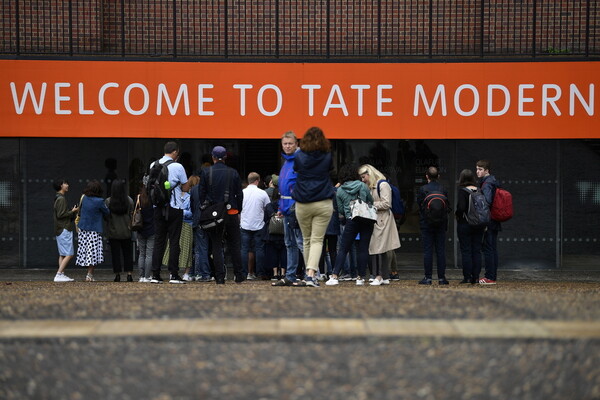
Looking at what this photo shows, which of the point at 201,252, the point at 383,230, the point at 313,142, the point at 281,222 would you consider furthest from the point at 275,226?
the point at 313,142

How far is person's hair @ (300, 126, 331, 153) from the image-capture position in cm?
1074

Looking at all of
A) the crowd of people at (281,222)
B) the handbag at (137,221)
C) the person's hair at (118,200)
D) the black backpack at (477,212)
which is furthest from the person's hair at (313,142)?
the person's hair at (118,200)

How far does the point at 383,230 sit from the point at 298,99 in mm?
4882

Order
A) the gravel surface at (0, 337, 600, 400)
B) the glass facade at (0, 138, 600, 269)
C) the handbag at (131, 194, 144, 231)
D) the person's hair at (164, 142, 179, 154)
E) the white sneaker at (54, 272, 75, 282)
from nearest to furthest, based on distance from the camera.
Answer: the gravel surface at (0, 337, 600, 400) < the person's hair at (164, 142, 179, 154) < the handbag at (131, 194, 144, 231) < the white sneaker at (54, 272, 75, 282) < the glass facade at (0, 138, 600, 269)

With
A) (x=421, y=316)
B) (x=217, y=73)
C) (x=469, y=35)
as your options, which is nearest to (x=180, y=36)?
(x=217, y=73)

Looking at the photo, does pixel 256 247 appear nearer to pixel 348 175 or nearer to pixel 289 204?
pixel 348 175

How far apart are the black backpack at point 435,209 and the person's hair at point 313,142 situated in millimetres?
2895

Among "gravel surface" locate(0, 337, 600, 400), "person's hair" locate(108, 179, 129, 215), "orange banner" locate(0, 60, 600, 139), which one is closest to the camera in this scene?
"gravel surface" locate(0, 337, 600, 400)

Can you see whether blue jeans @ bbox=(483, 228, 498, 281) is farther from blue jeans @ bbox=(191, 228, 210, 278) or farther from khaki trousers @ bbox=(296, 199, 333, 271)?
blue jeans @ bbox=(191, 228, 210, 278)

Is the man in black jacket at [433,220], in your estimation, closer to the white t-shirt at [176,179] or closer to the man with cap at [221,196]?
the man with cap at [221,196]

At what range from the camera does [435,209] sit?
43.2ft

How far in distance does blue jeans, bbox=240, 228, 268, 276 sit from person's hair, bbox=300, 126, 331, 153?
4.42 metres

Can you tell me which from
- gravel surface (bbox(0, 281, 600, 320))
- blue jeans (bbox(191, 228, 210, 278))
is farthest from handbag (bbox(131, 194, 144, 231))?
gravel surface (bbox(0, 281, 600, 320))

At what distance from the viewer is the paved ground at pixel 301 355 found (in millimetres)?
5223
